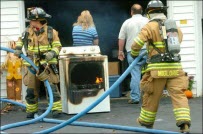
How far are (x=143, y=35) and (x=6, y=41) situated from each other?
456 cm

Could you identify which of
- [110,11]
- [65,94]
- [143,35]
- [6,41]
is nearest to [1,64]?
[6,41]

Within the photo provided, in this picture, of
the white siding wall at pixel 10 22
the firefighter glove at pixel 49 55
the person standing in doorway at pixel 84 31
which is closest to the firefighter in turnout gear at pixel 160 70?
the firefighter glove at pixel 49 55

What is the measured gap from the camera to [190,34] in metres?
10.9

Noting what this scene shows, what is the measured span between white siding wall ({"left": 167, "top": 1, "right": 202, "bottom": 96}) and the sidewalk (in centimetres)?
60

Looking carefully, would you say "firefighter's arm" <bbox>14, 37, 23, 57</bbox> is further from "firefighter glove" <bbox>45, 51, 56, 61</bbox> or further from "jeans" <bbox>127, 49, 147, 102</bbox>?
"jeans" <bbox>127, 49, 147, 102</bbox>

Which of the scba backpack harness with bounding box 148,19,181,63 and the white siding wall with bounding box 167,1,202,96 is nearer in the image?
the scba backpack harness with bounding box 148,19,181,63

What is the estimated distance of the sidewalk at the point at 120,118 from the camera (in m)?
7.55

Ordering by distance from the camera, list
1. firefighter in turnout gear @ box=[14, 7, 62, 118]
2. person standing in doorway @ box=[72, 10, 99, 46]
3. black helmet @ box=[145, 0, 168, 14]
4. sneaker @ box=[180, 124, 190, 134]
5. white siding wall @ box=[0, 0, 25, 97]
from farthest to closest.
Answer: white siding wall @ box=[0, 0, 25, 97] < person standing in doorway @ box=[72, 10, 99, 46] < firefighter in turnout gear @ box=[14, 7, 62, 118] < black helmet @ box=[145, 0, 168, 14] < sneaker @ box=[180, 124, 190, 134]

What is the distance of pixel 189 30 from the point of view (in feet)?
35.6

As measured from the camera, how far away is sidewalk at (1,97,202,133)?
7.55 m

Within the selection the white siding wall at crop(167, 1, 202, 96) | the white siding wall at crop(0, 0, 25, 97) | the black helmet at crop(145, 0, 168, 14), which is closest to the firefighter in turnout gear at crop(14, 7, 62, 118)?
the black helmet at crop(145, 0, 168, 14)

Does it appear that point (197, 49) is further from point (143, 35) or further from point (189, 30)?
point (143, 35)

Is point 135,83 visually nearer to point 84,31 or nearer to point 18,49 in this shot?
point 84,31

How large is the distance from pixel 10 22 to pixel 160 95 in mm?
4775
